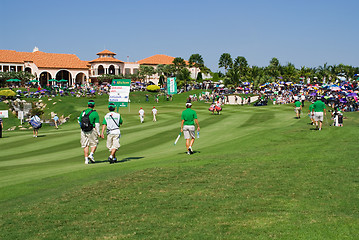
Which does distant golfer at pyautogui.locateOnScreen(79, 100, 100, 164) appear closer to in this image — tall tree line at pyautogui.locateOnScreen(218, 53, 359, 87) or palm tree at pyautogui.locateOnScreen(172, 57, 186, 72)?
tall tree line at pyautogui.locateOnScreen(218, 53, 359, 87)

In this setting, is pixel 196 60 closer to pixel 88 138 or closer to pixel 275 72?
pixel 275 72

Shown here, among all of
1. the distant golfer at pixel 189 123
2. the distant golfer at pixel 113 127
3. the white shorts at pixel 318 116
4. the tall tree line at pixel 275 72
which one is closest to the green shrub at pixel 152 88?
the tall tree line at pixel 275 72

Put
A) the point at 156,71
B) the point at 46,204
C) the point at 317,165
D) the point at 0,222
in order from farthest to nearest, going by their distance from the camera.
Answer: the point at 156,71 → the point at 317,165 → the point at 46,204 → the point at 0,222

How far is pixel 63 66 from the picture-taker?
107125 millimetres

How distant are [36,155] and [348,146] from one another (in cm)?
1322

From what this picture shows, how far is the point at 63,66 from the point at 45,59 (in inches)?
209

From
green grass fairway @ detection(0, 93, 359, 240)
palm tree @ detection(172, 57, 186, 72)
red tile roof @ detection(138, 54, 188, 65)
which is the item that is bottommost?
green grass fairway @ detection(0, 93, 359, 240)

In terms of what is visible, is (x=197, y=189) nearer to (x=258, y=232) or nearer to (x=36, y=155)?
(x=258, y=232)

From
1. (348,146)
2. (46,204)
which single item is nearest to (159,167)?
(46,204)

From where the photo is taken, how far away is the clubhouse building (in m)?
104

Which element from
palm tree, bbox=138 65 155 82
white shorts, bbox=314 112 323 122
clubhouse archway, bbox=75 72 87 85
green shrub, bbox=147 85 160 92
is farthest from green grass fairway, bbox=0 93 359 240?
palm tree, bbox=138 65 155 82

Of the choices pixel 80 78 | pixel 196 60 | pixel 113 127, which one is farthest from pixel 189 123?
pixel 196 60

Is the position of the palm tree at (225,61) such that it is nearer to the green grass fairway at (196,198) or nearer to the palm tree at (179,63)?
the palm tree at (179,63)

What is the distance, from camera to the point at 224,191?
29.2 ft
